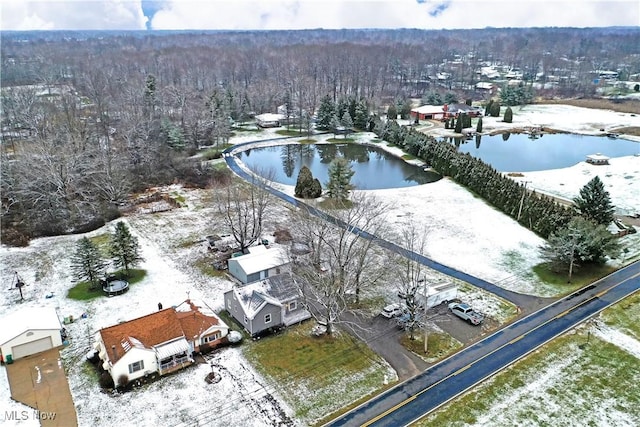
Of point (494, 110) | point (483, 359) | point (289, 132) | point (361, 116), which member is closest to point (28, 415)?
point (483, 359)

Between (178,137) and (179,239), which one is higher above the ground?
(178,137)

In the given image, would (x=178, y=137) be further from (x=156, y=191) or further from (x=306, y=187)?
(x=306, y=187)

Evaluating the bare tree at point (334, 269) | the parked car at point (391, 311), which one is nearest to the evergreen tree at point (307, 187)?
the bare tree at point (334, 269)

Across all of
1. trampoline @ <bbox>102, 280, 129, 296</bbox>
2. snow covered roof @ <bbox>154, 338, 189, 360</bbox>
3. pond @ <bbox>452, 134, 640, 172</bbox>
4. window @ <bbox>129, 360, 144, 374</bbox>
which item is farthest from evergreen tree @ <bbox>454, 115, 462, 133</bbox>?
window @ <bbox>129, 360, 144, 374</bbox>

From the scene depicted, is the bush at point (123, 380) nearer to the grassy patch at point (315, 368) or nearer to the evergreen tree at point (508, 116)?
the grassy patch at point (315, 368)

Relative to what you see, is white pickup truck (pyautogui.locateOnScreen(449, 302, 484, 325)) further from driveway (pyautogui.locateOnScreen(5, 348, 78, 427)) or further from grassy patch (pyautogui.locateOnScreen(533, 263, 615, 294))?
driveway (pyautogui.locateOnScreen(5, 348, 78, 427))

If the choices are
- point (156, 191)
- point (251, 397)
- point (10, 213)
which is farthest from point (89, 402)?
point (156, 191)
